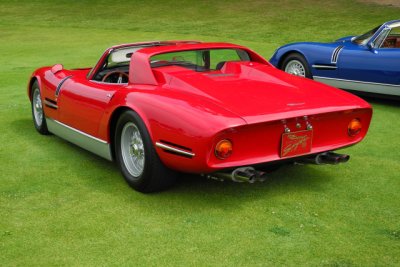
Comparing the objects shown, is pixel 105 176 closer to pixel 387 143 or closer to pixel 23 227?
pixel 23 227

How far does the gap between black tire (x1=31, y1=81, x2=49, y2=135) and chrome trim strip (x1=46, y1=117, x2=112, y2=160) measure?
33cm

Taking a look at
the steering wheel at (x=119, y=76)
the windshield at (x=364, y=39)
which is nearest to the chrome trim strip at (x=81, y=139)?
the steering wheel at (x=119, y=76)

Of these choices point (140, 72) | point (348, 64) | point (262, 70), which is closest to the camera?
point (140, 72)

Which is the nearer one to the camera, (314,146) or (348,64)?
(314,146)

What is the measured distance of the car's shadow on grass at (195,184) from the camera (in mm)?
4395

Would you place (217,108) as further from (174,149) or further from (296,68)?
(296,68)

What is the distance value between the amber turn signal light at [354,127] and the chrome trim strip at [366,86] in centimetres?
324

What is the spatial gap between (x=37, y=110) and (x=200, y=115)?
3.14 meters

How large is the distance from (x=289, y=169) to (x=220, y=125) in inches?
57.1

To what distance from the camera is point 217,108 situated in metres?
4.05

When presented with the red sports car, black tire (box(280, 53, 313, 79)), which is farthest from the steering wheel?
black tire (box(280, 53, 313, 79))

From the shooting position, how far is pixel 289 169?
16.6ft

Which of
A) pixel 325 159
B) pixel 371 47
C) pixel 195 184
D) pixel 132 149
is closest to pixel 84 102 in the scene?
pixel 132 149

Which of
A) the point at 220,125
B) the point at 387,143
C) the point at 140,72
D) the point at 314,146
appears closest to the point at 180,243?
the point at 220,125
